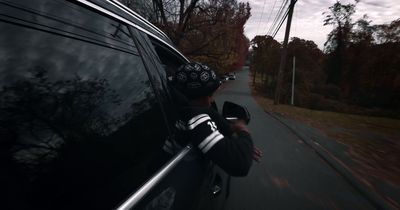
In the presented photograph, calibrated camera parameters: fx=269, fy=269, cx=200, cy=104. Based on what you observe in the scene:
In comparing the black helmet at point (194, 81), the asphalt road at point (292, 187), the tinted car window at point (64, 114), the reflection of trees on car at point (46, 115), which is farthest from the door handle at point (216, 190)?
the asphalt road at point (292, 187)

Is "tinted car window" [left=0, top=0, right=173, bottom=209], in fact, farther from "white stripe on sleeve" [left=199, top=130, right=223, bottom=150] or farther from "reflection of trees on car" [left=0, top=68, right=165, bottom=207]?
"white stripe on sleeve" [left=199, top=130, right=223, bottom=150]

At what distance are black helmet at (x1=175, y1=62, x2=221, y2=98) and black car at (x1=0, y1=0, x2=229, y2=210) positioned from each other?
13.7 inches

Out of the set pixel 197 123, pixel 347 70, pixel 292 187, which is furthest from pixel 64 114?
pixel 347 70

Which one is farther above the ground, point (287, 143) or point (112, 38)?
point (112, 38)

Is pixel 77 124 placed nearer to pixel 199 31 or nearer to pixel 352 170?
pixel 352 170

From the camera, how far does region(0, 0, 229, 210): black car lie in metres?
0.63

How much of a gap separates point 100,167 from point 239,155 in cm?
81

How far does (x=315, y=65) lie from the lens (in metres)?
35.0

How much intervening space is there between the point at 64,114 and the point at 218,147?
32.3 inches

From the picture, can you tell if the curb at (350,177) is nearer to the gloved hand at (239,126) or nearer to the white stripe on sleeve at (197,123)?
the gloved hand at (239,126)

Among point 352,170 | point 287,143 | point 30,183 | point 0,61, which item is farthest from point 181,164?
point 287,143

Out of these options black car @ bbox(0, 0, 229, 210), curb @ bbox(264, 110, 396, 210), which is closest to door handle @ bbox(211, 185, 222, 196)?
black car @ bbox(0, 0, 229, 210)

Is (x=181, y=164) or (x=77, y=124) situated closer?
(x=77, y=124)

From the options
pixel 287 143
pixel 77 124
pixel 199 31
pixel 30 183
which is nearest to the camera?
pixel 30 183
